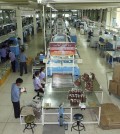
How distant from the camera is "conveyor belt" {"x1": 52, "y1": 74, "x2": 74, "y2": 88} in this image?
7.91m

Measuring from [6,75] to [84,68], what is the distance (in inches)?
187

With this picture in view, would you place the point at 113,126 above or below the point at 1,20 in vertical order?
below

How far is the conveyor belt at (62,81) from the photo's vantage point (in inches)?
311

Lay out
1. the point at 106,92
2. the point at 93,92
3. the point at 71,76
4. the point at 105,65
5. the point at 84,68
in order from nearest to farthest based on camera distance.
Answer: the point at 93,92, the point at 71,76, the point at 106,92, the point at 84,68, the point at 105,65

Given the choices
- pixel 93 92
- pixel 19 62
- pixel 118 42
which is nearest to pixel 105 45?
pixel 118 42

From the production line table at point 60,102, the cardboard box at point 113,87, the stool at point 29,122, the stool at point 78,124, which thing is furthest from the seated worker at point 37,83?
the cardboard box at point 113,87

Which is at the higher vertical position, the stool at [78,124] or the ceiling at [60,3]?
the ceiling at [60,3]

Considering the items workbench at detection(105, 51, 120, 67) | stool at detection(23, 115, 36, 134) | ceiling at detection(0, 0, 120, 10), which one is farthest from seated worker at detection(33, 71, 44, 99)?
workbench at detection(105, 51, 120, 67)

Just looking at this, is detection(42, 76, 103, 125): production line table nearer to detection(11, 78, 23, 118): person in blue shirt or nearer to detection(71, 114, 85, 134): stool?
detection(71, 114, 85, 134): stool

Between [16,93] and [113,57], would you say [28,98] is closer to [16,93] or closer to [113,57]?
[16,93]

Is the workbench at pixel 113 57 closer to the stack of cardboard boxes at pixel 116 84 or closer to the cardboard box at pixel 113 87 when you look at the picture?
the stack of cardboard boxes at pixel 116 84

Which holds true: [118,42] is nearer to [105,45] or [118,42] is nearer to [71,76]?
[105,45]

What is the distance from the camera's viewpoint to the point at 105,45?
1727 centimetres

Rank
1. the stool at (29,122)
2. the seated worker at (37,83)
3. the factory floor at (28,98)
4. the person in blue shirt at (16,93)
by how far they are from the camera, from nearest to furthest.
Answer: the stool at (29,122) < the factory floor at (28,98) < the person in blue shirt at (16,93) < the seated worker at (37,83)
